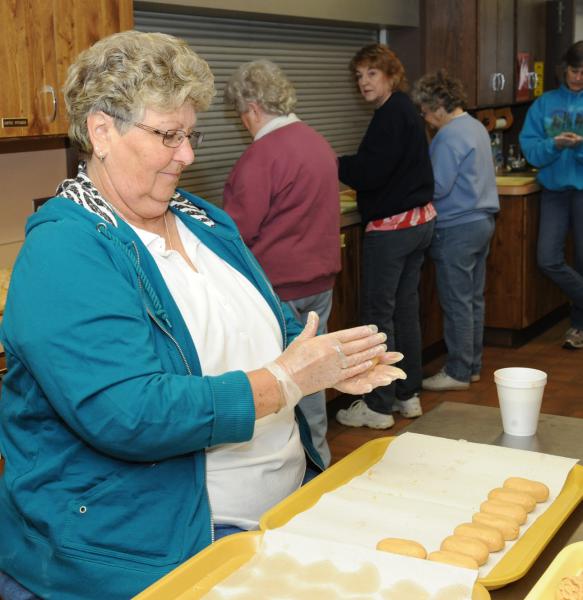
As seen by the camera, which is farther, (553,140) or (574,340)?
(574,340)

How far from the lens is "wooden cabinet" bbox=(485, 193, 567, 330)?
5395 millimetres

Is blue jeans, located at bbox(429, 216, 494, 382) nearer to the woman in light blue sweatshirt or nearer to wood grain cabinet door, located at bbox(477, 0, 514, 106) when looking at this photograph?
the woman in light blue sweatshirt

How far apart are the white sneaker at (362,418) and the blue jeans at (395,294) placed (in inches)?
1.1

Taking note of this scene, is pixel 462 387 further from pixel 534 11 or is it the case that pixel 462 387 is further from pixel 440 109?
pixel 534 11

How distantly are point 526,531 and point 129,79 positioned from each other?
983mm

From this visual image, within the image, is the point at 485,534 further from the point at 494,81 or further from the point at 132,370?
the point at 494,81

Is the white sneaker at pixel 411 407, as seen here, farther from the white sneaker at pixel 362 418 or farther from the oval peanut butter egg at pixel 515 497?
the oval peanut butter egg at pixel 515 497

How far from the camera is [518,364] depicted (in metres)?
5.17

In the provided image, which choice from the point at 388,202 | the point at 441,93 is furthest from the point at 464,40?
the point at 388,202

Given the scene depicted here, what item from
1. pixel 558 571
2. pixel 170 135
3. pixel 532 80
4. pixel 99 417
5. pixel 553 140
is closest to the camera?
pixel 558 571

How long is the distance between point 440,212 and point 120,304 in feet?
10.7

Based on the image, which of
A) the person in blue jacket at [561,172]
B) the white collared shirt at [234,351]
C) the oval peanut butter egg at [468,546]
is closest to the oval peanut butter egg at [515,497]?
the oval peanut butter egg at [468,546]

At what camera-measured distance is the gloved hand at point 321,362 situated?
5.02 feet

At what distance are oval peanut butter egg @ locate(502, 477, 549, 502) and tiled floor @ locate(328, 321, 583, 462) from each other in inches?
88.0
